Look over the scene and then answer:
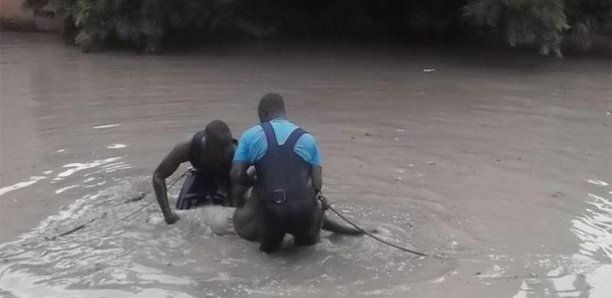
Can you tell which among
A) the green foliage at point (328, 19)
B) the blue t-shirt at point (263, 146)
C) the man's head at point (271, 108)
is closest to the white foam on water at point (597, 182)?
the blue t-shirt at point (263, 146)

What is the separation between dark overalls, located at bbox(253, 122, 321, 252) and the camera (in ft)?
21.9

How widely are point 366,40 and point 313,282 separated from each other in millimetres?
13798

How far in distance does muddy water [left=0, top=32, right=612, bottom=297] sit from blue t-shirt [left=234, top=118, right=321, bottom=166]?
2.50ft

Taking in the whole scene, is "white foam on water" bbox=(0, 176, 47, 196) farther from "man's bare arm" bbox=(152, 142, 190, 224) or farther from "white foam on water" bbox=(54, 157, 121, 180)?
"man's bare arm" bbox=(152, 142, 190, 224)

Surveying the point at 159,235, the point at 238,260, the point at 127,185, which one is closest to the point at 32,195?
the point at 127,185

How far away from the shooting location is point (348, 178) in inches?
354

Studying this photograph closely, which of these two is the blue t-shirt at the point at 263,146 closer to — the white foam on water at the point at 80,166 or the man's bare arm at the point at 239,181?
the man's bare arm at the point at 239,181

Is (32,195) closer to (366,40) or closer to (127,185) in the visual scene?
(127,185)

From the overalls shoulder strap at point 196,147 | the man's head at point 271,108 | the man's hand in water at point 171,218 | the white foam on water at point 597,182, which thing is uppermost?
the man's head at point 271,108

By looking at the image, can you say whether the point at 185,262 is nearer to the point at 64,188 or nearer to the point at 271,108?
the point at 271,108

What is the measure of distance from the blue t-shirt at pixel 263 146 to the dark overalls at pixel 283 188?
1.0 inches

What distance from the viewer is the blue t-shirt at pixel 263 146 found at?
670 centimetres

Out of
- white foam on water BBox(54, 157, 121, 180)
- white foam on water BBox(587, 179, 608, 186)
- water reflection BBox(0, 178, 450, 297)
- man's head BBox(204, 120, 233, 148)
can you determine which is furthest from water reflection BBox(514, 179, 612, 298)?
white foam on water BBox(54, 157, 121, 180)

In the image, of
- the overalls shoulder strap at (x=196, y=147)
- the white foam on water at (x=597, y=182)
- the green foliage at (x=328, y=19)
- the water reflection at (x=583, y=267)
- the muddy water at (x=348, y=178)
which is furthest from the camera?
the green foliage at (x=328, y=19)
